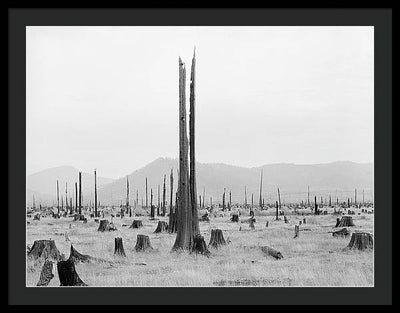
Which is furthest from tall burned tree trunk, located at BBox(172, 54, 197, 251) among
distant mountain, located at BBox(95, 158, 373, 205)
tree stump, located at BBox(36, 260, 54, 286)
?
distant mountain, located at BBox(95, 158, 373, 205)

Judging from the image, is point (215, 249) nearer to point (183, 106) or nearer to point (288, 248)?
point (288, 248)

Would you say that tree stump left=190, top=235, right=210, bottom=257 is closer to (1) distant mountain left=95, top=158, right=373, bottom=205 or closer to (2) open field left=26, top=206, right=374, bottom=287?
(2) open field left=26, top=206, right=374, bottom=287

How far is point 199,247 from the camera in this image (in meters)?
17.9

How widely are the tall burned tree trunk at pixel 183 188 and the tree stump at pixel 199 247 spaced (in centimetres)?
30

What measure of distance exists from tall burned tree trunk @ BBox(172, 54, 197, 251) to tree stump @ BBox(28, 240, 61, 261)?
11.9 ft

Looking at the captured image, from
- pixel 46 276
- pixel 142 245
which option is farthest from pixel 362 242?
pixel 46 276

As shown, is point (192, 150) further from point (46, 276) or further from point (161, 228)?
point (46, 276)

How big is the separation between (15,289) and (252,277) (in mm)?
5132

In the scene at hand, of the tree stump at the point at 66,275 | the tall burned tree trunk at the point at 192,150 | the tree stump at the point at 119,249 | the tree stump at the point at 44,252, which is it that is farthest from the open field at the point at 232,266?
the tall burned tree trunk at the point at 192,150

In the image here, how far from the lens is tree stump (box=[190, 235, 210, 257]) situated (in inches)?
698

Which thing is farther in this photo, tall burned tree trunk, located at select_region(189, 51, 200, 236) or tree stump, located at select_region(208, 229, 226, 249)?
tall burned tree trunk, located at select_region(189, 51, 200, 236)

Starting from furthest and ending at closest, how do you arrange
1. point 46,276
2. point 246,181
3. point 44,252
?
1. point 246,181
2. point 44,252
3. point 46,276

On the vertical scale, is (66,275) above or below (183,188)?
below

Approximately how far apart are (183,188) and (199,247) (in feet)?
6.42
